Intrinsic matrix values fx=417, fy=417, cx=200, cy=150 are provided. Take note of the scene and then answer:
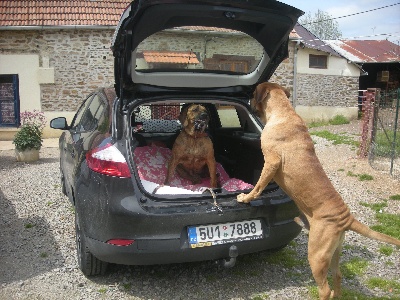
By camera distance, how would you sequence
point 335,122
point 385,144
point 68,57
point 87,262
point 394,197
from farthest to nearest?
point 335,122 → point 68,57 → point 385,144 → point 394,197 → point 87,262

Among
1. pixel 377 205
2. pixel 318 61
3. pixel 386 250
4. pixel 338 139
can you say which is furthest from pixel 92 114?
pixel 318 61

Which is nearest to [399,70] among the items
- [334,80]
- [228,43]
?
[334,80]

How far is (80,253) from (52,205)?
2.21m

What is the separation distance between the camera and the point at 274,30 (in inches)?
138

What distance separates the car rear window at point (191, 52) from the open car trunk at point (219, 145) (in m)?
0.35

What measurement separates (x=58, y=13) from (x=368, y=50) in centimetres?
1620

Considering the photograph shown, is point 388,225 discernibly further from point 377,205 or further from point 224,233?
point 224,233

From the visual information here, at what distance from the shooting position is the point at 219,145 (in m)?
4.91

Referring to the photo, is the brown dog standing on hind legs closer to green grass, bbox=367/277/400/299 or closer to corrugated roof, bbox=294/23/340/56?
green grass, bbox=367/277/400/299

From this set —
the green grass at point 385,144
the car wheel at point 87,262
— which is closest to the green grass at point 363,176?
the green grass at point 385,144

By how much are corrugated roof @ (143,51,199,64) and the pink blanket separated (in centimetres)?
102

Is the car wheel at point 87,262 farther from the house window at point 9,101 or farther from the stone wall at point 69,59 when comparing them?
the house window at point 9,101

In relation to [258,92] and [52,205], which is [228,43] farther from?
[52,205]

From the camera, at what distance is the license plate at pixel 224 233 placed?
2992 millimetres
